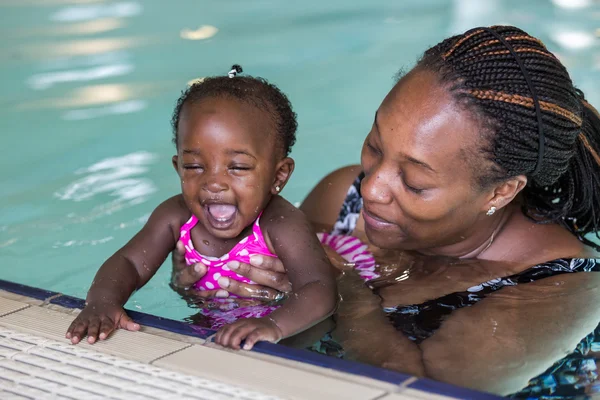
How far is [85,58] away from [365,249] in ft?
14.0

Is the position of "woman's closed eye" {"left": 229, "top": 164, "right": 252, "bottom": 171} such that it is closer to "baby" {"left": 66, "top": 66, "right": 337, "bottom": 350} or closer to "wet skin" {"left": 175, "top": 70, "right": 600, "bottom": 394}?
"baby" {"left": 66, "top": 66, "right": 337, "bottom": 350}

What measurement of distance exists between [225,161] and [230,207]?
0.55ft

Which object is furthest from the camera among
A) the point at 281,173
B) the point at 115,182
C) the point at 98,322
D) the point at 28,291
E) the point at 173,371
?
the point at 115,182

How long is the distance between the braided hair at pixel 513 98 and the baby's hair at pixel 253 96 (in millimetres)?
571

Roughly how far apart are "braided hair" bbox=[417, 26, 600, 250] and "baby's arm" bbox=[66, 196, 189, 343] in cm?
109

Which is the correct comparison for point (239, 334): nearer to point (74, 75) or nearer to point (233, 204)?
point (233, 204)

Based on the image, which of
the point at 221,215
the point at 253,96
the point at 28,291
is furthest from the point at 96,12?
the point at 28,291

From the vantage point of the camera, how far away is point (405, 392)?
2158 millimetres

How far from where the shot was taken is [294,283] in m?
2.92

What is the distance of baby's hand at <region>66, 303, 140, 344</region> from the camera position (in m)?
2.49

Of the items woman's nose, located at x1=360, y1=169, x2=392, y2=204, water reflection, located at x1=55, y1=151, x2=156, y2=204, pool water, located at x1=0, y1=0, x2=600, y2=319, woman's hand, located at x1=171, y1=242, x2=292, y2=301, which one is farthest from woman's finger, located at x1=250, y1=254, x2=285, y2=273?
water reflection, located at x1=55, y1=151, x2=156, y2=204

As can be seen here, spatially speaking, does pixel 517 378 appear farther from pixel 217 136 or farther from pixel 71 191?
pixel 71 191

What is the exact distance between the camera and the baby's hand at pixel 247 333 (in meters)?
2.41

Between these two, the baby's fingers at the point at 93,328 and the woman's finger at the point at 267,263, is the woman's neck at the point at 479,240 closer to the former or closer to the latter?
the woman's finger at the point at 267,263
